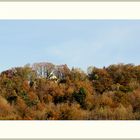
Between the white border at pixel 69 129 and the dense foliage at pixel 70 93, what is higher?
the dense foliage at pixel 70 93

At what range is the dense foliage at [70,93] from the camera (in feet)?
29.4

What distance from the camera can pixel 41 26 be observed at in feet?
29.8

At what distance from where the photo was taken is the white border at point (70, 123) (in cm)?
889

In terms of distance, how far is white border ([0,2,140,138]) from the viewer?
8891 millimetres

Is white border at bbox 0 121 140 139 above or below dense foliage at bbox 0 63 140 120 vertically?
below

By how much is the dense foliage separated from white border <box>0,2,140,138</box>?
0.07m

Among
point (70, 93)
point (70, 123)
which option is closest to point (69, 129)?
point (70, 123)

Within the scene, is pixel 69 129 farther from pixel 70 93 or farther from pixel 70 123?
pixel 70 93

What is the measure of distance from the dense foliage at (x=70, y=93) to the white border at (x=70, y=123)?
67mm

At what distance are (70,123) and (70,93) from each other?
0.94ft

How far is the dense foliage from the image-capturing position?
897cm
